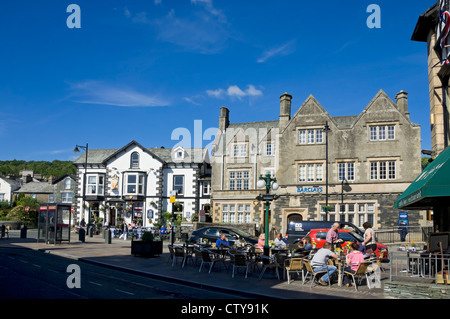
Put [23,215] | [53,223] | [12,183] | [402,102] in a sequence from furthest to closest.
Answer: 1. [12,183]
2. [23,215]
3. [402,102]
4. [53,223]

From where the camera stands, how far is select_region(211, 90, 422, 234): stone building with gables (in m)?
32.8

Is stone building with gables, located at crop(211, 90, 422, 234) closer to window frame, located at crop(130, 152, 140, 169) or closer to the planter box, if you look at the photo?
window frame, located at crop(130, 152, 140, 169)

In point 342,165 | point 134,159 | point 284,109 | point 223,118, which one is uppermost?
point 223,118

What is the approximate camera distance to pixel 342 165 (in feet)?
113

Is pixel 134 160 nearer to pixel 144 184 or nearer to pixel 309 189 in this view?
pixel 144 184

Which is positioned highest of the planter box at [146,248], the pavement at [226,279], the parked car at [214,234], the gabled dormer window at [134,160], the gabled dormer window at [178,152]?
the gabled dormer window at [178,152]

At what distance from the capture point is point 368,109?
Result: 3434 centimetres

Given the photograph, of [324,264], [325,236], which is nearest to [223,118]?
[325,236]

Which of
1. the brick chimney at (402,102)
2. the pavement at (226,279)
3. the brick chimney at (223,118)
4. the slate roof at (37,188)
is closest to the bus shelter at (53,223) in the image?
the pavement at (226,279)

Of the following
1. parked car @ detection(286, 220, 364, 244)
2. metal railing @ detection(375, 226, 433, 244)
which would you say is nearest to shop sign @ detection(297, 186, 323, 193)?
metal railing @ detection(375, 226, 433, 244)

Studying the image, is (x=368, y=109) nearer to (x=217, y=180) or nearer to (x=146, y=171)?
(x=217, y=180)

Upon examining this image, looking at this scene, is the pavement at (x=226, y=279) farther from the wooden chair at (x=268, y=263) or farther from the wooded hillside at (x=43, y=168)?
the wooded hillside at (x=43, y=168)

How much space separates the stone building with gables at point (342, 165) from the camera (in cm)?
3275
